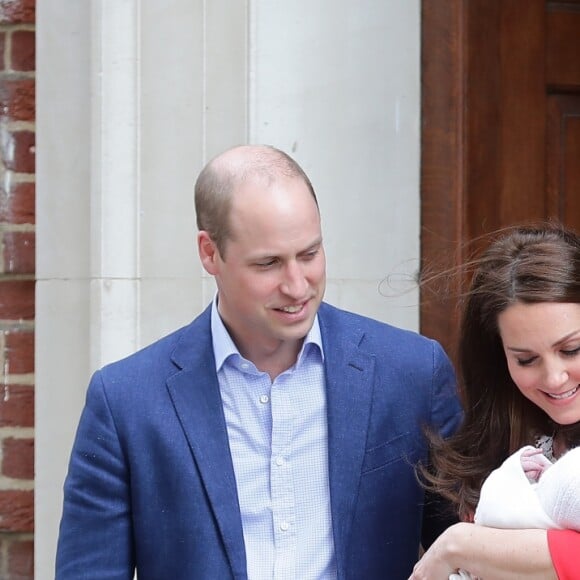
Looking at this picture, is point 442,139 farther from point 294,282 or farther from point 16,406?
point 16,406

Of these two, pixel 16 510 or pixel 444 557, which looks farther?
pixel 16 510

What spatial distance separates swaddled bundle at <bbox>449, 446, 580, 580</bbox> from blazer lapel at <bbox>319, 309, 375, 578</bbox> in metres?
0.33

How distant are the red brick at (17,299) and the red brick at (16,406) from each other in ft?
0.55

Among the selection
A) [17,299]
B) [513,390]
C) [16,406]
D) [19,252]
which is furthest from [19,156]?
[513,390]

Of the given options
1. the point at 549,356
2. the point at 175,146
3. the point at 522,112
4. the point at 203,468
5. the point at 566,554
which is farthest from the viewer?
the point at 522,112

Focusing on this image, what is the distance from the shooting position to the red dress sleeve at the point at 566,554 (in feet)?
6.23

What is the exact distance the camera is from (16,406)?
3225 millimetres

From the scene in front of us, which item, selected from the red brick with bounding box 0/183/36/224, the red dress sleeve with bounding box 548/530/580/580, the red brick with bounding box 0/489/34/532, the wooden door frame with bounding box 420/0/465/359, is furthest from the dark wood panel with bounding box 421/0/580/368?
the red dress sleeve with bounding box 548/530/580/580

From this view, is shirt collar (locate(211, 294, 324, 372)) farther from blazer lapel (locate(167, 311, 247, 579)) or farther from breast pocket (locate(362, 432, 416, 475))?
breast pocket (locate(362, 432, 416, 475))

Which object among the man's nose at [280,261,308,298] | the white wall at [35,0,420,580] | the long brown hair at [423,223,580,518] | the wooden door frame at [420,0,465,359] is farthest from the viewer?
the wooden door frame at [420,0,465,359]

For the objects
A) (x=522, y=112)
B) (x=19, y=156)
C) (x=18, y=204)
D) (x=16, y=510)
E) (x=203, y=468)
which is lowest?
(x=16, y=510)

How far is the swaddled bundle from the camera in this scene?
1904mm

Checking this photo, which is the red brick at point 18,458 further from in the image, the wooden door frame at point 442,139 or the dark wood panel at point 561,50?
the dark wood panel at point 561,50

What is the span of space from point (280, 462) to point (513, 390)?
0.42 m
